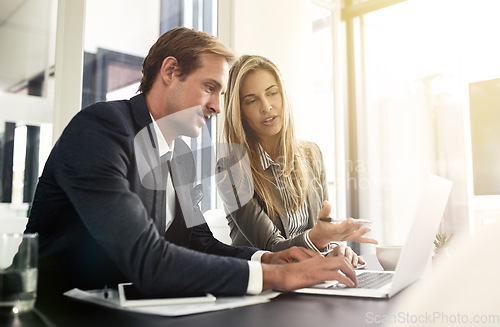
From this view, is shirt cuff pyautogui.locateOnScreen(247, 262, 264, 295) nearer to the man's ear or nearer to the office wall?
the man's ear

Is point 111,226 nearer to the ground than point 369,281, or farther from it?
farther from it

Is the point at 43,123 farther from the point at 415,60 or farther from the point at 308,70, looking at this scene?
the point at 415,60

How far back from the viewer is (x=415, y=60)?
156 inches

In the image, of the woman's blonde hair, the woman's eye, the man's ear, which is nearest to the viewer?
the man's ear

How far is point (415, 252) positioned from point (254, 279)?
0.99 ft

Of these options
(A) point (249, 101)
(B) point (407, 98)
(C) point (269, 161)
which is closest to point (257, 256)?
(C) point (269, 161)

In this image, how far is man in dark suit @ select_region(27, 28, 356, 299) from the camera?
2.68ft

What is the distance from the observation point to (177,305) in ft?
2.41

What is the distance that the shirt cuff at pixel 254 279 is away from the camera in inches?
32.6

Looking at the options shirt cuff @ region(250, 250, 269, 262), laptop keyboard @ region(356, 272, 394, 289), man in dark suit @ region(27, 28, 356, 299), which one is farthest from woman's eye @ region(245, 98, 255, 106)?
laptop keyboard @ region(356, 272, 394, 289)

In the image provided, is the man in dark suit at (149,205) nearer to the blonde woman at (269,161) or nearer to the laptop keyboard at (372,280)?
the laptop keyboard at (372,280)

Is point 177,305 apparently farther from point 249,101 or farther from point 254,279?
point 249,101

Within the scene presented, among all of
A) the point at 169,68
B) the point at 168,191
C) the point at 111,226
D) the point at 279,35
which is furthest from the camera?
the point at 279,35

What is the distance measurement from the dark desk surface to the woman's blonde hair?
100 cm
